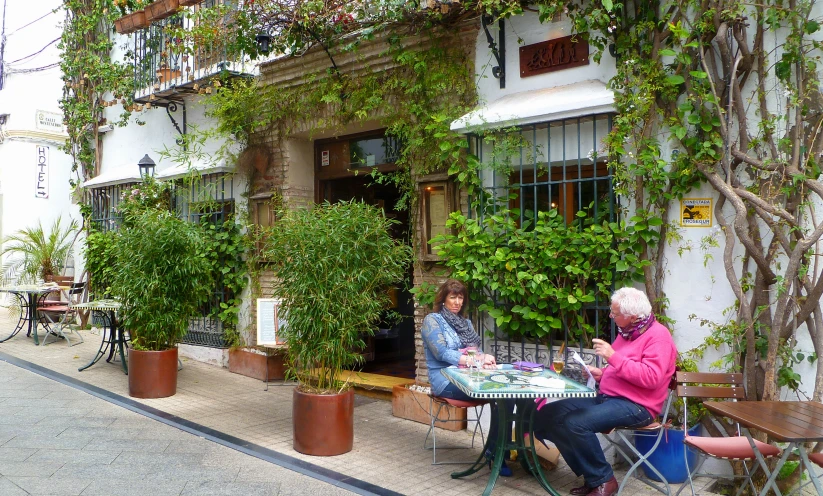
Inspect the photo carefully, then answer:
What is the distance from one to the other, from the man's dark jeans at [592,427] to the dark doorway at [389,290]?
3993 millimetres

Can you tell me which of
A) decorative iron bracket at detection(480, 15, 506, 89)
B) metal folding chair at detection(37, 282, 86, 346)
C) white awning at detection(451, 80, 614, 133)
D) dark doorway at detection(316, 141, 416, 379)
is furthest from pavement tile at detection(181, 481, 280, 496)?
metal folding chair at detection(37, 282, 86, 346)

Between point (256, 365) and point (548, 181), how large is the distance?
462 cm

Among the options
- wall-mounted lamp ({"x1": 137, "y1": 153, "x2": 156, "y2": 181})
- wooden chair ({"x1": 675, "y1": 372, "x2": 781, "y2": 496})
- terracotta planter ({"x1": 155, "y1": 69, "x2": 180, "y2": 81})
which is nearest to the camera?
wooden chair ({"x1": 675, "y1": 372, "x2": 781, "y2": 496})

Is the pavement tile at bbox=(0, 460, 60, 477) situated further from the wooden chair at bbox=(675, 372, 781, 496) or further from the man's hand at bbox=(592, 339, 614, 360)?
the wooden chair at bbox=(675, 372, 781, 496)

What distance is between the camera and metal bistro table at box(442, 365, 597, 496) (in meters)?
4.08

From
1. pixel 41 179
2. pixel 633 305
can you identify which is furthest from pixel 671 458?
pixel 41 179

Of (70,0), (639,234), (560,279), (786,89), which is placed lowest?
(560,279)

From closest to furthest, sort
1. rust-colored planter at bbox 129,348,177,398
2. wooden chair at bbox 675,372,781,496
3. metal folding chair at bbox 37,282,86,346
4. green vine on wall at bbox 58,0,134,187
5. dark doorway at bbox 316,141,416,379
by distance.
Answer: wooden chair at bbox 675,372,781,496 → rust-colored planter at bbox 129,348,177,398 → dark doorway at bbox 316,141,416,379 → metal folding chair at bbox 37,282,86,346 → green vine on wall at bbox 58,0,134,187

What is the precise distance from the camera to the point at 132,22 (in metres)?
9.55

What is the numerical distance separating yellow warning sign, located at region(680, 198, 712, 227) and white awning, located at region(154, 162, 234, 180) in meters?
5.94

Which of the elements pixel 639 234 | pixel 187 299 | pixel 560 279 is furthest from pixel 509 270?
pixel 187 299

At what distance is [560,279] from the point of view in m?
5.85

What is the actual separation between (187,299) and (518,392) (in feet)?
15.1

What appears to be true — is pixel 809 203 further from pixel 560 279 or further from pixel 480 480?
pixel 480 480
